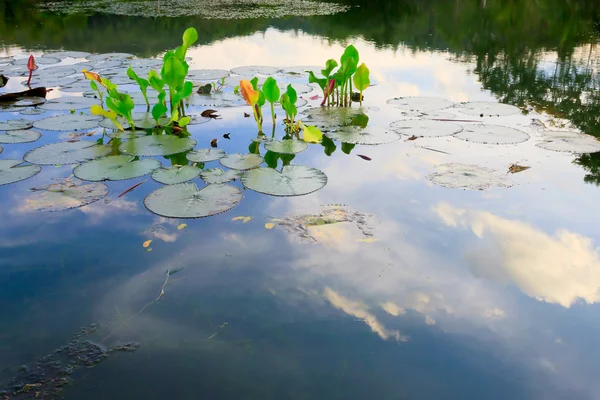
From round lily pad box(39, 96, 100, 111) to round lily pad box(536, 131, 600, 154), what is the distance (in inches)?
135

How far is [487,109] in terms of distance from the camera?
3705 mm

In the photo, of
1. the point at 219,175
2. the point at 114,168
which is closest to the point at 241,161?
the point at 219,175

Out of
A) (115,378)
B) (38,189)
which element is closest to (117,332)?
(115,378)

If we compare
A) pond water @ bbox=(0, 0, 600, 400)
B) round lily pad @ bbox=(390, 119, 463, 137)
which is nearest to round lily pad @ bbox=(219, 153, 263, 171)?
pond water @ bbox=(0, 0, 600, 400)

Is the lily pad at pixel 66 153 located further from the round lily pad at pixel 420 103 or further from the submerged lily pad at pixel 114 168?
the round lily pad at pixel 420 103

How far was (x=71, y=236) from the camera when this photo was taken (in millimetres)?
2035

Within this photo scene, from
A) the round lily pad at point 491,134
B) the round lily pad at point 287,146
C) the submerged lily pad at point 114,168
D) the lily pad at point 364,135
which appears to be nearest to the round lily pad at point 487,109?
the round lily pad at point 491,134

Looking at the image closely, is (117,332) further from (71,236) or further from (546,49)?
(546,49)

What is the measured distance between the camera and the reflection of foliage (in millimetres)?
2566

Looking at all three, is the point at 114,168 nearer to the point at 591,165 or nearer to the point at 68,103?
the point at 68,103

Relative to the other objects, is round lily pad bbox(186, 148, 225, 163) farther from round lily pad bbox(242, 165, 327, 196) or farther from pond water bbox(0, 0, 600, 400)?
round lily pad bbox(242, 165, 327, 196)

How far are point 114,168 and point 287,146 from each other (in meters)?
1.03

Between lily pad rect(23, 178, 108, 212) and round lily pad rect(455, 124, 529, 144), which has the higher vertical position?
round lily pad rect(455, 124, 529, 144)

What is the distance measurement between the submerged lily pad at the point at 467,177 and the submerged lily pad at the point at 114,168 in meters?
1.58
